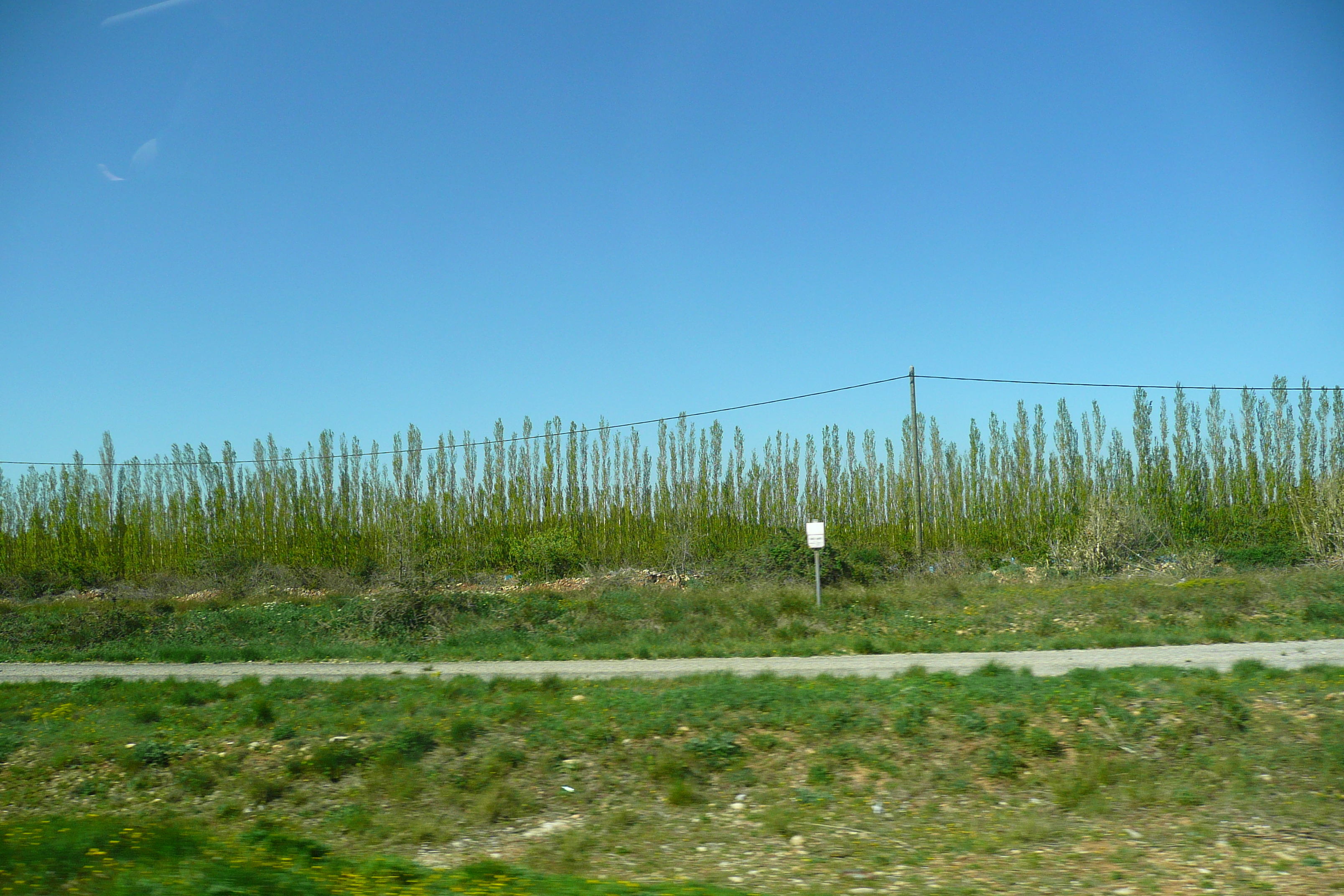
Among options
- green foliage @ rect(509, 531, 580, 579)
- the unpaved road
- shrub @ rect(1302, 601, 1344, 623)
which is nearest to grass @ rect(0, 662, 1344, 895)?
the unpaved road

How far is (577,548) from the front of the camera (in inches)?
1890

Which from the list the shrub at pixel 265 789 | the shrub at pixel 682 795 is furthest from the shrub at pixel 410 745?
the shrub at pixel 682 795

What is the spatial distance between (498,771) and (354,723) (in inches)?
109

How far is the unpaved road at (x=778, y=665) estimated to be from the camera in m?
14.9

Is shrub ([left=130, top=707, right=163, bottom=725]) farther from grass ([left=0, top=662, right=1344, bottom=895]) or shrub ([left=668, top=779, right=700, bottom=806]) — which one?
shrub ([left=668, top=779, right=700, bottom=806])

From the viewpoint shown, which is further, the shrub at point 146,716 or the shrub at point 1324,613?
the shrub at point 1324,613

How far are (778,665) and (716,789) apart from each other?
7.17 metres

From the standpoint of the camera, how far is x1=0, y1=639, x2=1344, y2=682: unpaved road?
1490 cm

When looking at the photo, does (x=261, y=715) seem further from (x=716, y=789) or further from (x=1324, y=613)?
(x=1324, y=613)

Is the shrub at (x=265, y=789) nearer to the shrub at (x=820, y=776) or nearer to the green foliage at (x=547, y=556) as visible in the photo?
the shrub at (x=820, y=776)

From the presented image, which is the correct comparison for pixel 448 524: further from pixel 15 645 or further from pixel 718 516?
pixel 15 645

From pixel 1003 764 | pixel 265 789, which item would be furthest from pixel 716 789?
pixel 265 789

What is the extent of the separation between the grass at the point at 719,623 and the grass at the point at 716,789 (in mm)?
6350

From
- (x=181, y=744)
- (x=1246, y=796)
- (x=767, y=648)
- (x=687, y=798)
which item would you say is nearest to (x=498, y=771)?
(x=687, y=798)
